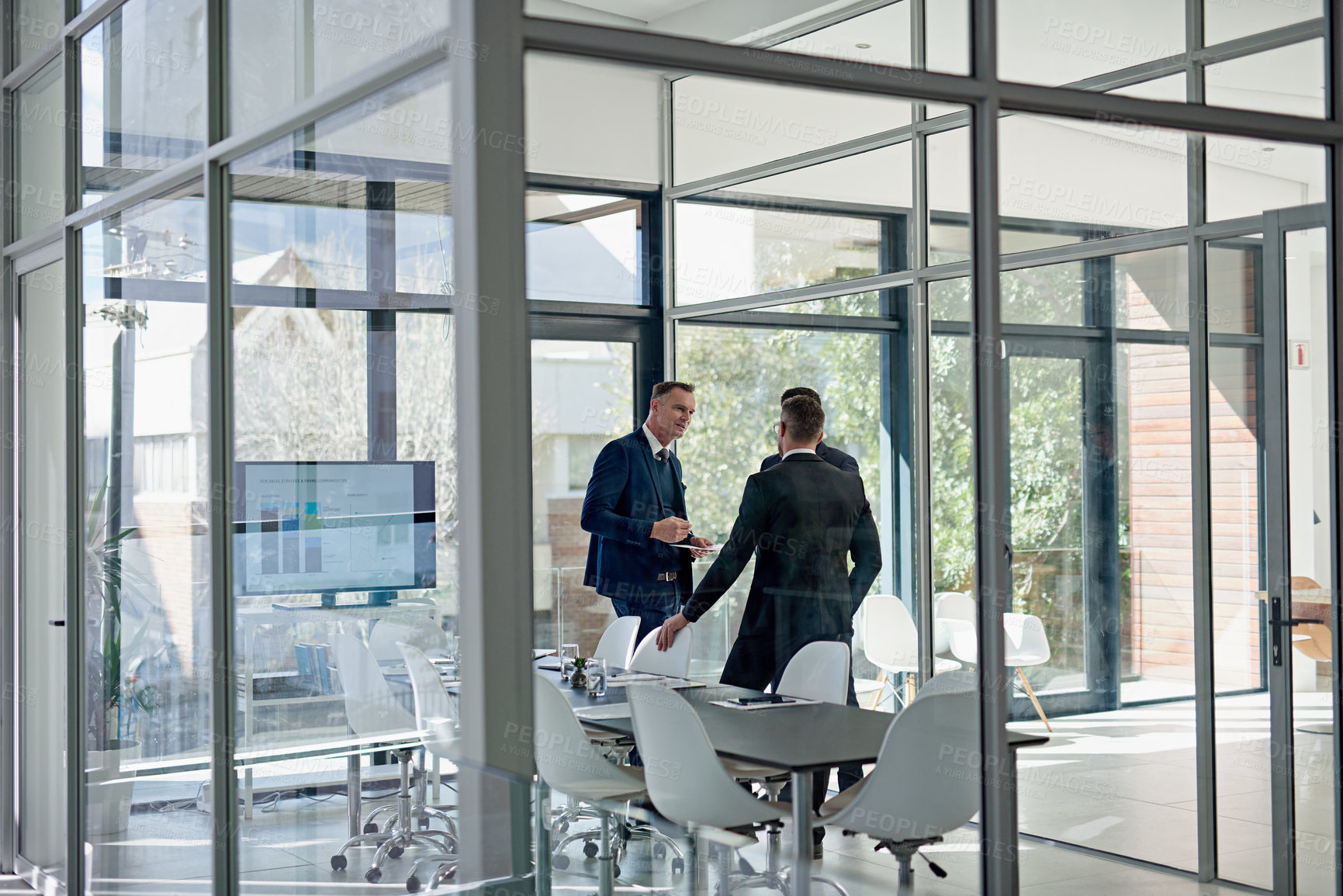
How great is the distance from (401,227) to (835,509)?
8.32 feet

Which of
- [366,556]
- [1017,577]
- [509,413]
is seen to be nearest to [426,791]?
[366,556]

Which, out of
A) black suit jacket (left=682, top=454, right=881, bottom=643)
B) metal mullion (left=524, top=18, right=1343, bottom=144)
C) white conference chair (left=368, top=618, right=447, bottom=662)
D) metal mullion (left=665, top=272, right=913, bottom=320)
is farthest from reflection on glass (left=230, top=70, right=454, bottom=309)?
metal mullion (left=665, top=272, right=913, bottom=320)

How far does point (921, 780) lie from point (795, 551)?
5.45 feet

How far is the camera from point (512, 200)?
2.51 metres

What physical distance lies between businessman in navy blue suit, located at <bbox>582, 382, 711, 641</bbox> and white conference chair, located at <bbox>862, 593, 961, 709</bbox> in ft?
3.26

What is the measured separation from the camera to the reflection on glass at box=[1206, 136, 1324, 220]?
13.4 feet

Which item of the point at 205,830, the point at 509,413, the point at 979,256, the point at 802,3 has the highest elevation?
the point at 802,3

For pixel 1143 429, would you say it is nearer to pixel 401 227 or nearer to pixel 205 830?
pixel 401 227

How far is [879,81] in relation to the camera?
2990mm

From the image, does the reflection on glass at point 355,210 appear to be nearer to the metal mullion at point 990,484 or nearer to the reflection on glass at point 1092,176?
the metal mullion at point 990,484

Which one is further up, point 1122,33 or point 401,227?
point 1122,33

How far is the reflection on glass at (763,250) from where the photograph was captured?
6.36m

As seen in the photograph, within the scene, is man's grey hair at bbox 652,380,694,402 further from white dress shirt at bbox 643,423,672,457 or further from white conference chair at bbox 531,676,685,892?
white conference chair at bbox 531,676,685,892

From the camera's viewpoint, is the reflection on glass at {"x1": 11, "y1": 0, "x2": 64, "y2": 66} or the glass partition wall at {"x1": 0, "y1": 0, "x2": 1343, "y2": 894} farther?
the reflection on glass at {"x1": 11, "y1": 0, "x2": 64, "y2": 66}
